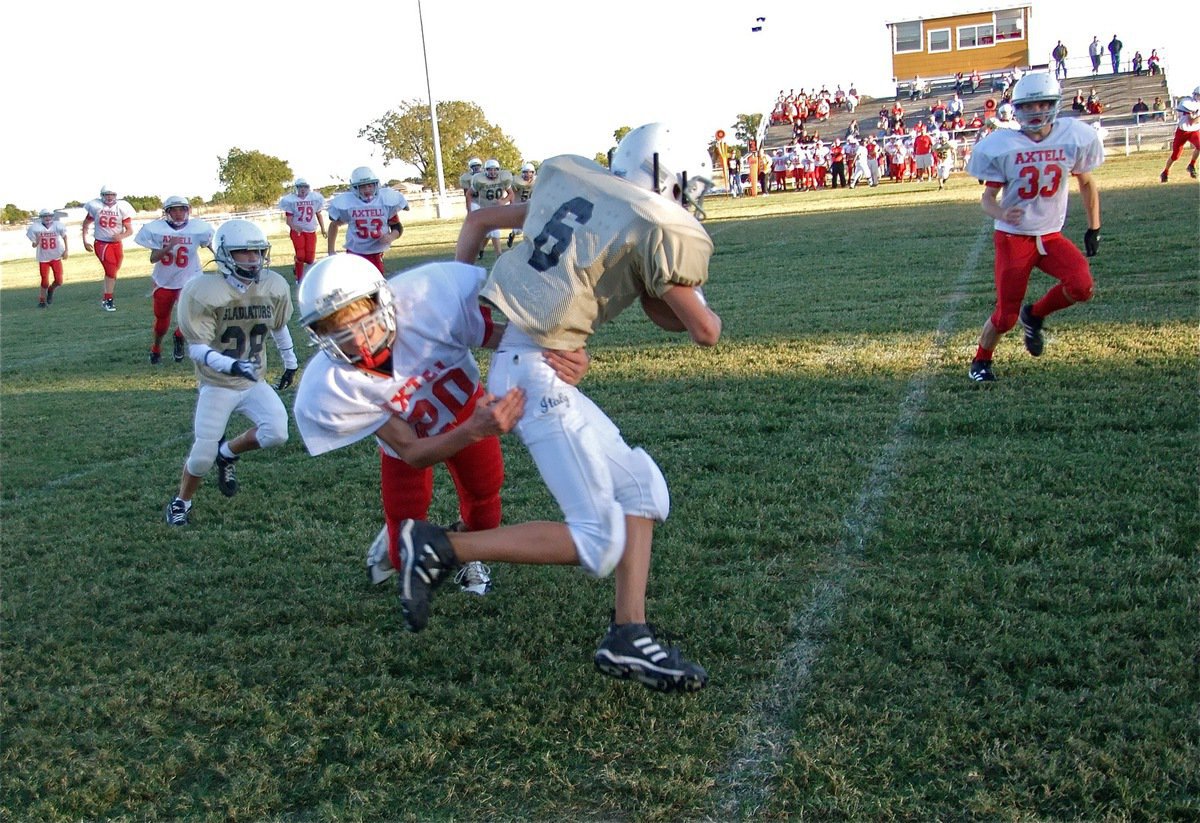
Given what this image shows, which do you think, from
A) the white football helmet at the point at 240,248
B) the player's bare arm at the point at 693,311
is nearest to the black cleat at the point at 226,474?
the white football helmet at the point at 240,248

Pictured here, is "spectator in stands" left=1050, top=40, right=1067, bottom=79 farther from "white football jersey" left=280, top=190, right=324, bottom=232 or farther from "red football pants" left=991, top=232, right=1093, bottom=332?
"red football pants" left=991, top=232, right=1093, bottom=332

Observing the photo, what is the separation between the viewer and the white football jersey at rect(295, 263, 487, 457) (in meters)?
3.21

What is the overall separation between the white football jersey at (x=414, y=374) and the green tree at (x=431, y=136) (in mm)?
56641

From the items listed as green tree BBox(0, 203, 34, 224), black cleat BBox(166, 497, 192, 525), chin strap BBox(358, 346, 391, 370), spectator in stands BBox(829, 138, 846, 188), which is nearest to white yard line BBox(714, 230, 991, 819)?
chin strap BBox(358, 346, 391, 370)

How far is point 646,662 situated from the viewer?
295cm

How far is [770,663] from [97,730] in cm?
201

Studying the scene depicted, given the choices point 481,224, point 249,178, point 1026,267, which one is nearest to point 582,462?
point 481,224

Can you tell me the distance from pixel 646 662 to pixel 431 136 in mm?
59257

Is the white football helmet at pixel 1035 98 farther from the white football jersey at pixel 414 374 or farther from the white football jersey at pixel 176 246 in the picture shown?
the white football jersey at pixel 176 246

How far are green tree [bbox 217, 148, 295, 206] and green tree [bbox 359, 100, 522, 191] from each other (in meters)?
6.78

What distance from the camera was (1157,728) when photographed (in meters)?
2.62

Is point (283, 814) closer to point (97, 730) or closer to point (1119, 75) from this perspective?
point (97, 730)

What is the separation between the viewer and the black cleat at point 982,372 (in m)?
6.36

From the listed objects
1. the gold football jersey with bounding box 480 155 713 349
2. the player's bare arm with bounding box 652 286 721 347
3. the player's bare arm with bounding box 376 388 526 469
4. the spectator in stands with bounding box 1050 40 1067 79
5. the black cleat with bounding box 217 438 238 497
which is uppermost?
the spectator in stands with bounding box 1050 40 1067 79
